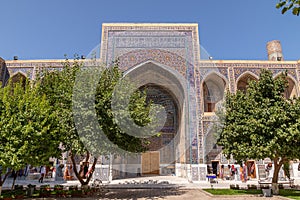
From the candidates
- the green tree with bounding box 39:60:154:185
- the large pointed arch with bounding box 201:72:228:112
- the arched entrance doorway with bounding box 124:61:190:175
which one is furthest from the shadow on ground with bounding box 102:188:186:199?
the large pointed arch with bounding box 201:72:228:112

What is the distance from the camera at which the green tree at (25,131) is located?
6184 millimetres

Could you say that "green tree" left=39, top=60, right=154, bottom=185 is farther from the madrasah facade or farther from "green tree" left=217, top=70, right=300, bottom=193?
the madrasah facade

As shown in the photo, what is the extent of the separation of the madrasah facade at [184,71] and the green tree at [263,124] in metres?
5.41

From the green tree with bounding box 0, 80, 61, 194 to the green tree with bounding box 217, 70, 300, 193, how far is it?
6.00 meters

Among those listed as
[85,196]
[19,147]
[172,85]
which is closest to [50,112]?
[19,147]

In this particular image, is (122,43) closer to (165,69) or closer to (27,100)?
(165,69)

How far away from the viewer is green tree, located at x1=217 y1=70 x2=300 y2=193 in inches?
305

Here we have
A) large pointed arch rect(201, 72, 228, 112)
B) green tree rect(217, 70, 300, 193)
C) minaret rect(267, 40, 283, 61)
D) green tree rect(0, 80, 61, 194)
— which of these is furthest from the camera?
minaret rect(267, 40, 283, 61)

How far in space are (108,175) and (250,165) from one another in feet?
29.4

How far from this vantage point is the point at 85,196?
825 cm

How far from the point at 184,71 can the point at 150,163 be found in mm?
7506

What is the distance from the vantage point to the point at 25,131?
247 inches

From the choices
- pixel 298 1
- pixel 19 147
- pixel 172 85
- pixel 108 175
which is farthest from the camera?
pixel 172 85

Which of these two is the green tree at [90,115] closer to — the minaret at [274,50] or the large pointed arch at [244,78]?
the large pointed arch at [244,78]
